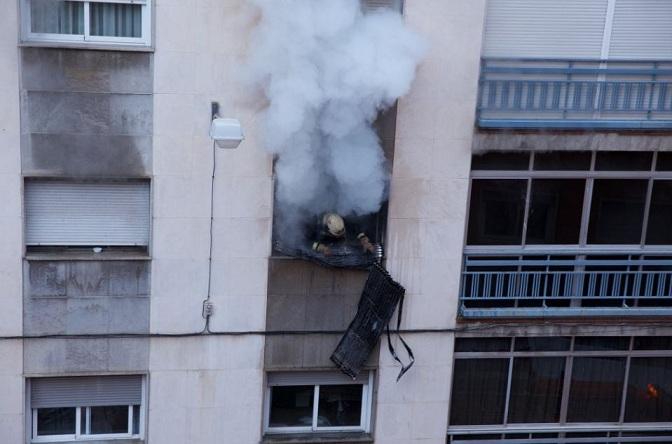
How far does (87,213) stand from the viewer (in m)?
9.32

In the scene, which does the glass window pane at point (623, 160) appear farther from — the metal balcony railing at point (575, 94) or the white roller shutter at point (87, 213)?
the white roller shutter at point (87, 213)

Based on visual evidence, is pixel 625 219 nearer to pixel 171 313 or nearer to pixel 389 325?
pixel 389 325

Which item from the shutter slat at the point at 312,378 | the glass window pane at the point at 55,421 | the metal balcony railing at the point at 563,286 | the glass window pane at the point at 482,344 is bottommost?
the glass window pane at the point at 55,421

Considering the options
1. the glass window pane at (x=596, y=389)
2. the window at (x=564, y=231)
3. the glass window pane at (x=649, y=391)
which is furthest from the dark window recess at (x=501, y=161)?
the glass window pane at (x=649, y=391)

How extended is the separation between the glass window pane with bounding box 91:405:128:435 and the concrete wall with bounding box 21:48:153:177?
2632 mm

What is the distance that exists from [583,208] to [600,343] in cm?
160

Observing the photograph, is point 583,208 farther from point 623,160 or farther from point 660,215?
point 660,215

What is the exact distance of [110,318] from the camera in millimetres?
9430

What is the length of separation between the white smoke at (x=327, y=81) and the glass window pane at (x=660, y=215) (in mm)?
3206

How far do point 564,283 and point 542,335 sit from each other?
64cm

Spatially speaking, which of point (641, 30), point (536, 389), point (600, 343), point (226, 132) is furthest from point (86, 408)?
point (641, 30)

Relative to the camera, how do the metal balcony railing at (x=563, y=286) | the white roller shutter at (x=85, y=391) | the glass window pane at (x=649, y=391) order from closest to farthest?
the white roller shutter at (x=85, y=391) < the metal balcony railing at (x=563, y=286) < the glass window pane at (x=649, y=391)

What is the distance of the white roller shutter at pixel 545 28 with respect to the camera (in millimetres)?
9531

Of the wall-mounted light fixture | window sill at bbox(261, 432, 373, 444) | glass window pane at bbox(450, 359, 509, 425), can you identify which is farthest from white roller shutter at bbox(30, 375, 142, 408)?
glass window pane at bbox(450, 359, 509, 425)
